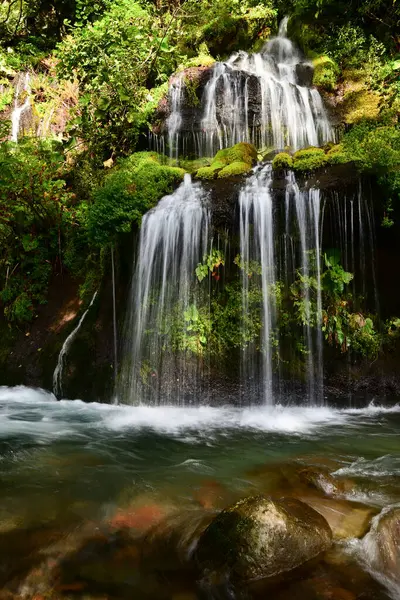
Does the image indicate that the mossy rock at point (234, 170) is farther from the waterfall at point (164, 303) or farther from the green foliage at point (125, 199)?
the green foliage at point (125, 199)

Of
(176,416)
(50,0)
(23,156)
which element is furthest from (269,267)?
(50,0)

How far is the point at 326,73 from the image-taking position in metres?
12.4

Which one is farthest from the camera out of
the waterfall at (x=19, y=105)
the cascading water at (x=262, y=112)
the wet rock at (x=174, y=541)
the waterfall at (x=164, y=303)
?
the waterfall at (x=19, y=105)

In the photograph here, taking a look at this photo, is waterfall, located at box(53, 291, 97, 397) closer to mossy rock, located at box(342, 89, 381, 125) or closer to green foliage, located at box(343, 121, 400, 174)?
green foliage, located at box(343, 121, 400, 174)

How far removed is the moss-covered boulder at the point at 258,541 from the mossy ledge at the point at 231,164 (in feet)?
22.6

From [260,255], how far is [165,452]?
3.91 m

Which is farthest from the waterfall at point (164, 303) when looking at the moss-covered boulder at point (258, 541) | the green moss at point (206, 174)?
the moss-covered boulder at point (258, 541)

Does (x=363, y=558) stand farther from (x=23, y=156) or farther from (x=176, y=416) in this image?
(x=23, y=156)

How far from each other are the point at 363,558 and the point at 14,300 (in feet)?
32.3

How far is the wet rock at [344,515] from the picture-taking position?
3014mm

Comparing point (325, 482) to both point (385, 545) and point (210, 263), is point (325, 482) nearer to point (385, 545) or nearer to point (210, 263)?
point (385, 545)

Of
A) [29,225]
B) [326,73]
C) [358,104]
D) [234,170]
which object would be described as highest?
[326,73]

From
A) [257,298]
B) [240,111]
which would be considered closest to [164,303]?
[257,298]

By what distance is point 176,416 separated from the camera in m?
6.84
